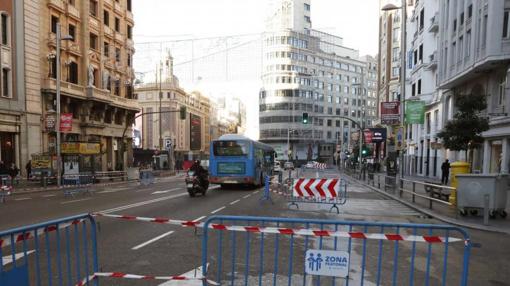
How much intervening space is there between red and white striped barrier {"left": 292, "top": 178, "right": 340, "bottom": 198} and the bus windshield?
24.9ft

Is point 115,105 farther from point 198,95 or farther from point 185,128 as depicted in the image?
point 198,95

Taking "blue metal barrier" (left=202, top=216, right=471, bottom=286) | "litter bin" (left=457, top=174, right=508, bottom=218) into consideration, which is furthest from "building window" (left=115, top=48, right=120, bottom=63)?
"litter bin" (left=457, top=174, right=508, bottom=218)

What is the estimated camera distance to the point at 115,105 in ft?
132

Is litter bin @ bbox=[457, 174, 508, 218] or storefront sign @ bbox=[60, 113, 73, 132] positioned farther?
storefront sign @ bbox=[60, 113, 73, 132]

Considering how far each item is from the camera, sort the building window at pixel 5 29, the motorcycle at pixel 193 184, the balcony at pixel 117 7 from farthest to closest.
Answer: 1. the balcony at pixel 117 7
2. the building window at pixel 5 29
3. the motorcycle at pixel 193 184

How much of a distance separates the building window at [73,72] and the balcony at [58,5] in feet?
15.9

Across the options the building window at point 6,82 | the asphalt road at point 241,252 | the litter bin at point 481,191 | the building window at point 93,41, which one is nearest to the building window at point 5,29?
the building window at point 6,82

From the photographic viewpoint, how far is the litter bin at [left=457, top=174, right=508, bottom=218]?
11156mm

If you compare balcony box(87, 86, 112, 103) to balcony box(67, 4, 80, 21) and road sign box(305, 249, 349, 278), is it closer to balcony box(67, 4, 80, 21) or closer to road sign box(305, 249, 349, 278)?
balcony box(67, 4, 80, 21)

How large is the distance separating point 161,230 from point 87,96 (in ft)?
98.8

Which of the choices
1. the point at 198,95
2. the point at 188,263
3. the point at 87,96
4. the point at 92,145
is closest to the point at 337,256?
the point at 188,263

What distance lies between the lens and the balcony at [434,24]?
3382cm

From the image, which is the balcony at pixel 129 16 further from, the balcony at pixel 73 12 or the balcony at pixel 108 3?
the balcony at pixel 73 12

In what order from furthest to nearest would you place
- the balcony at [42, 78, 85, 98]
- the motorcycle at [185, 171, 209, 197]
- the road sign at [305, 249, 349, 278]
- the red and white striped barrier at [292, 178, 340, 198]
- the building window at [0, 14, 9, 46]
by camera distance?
the balcony at [42, 78, 85, 98] → the building window at [0, 14, 9, 46] → the motorcycle at [185, 171, 209, 197] → the red and white striped barrier at [292, 178, 340, 198] → the road sign at [305, 249, 349, 278]
